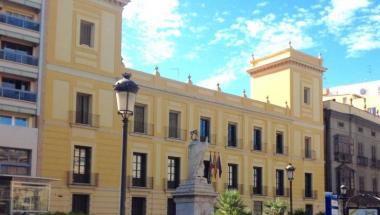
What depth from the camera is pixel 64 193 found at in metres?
29.9

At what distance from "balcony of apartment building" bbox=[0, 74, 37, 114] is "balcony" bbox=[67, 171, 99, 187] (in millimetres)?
3621

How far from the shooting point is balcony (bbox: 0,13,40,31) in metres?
28.8

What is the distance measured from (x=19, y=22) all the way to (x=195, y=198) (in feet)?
52.5

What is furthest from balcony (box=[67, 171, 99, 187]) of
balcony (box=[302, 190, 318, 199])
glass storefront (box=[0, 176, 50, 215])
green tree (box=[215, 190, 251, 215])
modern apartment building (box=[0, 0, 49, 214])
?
balcony (box=[302, 190, 318, 199])

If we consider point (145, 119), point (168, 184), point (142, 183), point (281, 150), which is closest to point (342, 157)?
point (281, 150)

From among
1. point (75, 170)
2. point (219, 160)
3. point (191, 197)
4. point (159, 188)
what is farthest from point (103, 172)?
point (191, 197)

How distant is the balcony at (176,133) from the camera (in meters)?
36.0

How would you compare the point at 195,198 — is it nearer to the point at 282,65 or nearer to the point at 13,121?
the point at 13,121

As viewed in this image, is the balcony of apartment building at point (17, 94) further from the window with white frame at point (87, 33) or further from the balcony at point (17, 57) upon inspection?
the window with white frame at point (87, 33)

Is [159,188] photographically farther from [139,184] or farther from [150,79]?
[150,79]

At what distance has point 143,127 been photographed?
3466cm

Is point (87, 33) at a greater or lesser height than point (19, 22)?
greater

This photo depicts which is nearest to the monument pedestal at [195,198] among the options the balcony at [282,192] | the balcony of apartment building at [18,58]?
the balcony of apartment building at [18,58]

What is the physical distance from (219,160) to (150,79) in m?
6.97
